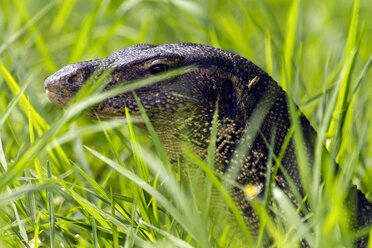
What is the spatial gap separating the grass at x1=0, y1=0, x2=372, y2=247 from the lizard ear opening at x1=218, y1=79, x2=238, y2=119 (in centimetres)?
28

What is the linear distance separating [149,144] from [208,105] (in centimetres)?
114

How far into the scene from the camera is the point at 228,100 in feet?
9.30

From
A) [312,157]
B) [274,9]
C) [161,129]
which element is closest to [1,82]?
[161,129]

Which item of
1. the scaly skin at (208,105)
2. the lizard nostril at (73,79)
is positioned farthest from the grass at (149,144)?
the lizard nostril at (73,79)

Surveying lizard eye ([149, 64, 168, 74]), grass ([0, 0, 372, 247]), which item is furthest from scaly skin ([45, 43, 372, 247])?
grass ([0, 0, 372, 247])

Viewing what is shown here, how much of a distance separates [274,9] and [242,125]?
11.3ft

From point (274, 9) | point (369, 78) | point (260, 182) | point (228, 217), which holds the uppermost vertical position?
point (274, 9)

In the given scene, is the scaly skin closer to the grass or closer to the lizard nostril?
the lizard nostril

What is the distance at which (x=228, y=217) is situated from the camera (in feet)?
9.06

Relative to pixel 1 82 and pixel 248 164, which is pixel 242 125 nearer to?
pixel 248 164

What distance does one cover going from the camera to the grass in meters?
2.14

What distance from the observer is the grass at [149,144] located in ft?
7.03

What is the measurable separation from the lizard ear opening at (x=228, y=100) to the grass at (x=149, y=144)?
28 centimetres

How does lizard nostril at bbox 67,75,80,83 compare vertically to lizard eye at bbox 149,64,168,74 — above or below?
below
